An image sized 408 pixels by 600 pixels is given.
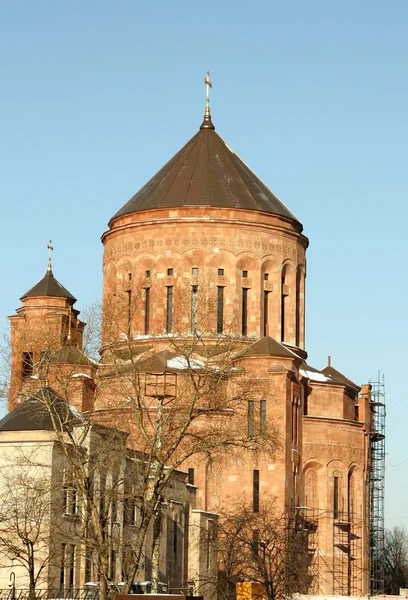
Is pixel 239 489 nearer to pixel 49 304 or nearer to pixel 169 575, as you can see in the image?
pixel 169 575

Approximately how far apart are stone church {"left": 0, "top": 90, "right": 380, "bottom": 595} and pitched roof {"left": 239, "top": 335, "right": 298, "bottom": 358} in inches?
2.9

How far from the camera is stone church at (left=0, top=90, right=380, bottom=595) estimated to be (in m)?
56.8

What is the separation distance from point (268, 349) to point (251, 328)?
15.0 feet

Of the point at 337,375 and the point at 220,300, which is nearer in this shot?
the point at 220,300

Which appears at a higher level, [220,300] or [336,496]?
[220,300]

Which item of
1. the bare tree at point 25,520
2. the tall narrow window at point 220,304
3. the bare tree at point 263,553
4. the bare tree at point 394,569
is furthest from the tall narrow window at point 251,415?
the bare tree at point 394,569

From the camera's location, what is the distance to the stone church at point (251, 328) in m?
56.8

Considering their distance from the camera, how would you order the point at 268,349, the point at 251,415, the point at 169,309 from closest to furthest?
the point at 251,415 < the point at 268,349 < the point at 169,309

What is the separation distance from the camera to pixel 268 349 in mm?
57750

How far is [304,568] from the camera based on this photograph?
52.5 meters

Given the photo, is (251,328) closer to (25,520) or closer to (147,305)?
(147,305)

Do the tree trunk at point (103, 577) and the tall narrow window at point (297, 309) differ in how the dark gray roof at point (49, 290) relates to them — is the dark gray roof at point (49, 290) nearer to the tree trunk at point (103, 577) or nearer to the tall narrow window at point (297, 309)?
the tall narrow window at point (297, 309)

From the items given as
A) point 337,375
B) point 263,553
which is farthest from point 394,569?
point 263,553

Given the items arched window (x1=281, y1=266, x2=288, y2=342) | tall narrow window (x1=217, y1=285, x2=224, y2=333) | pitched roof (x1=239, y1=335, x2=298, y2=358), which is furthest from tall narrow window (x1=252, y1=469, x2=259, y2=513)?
arched window (x1=281, y1=266, x2=288, y2=342)
